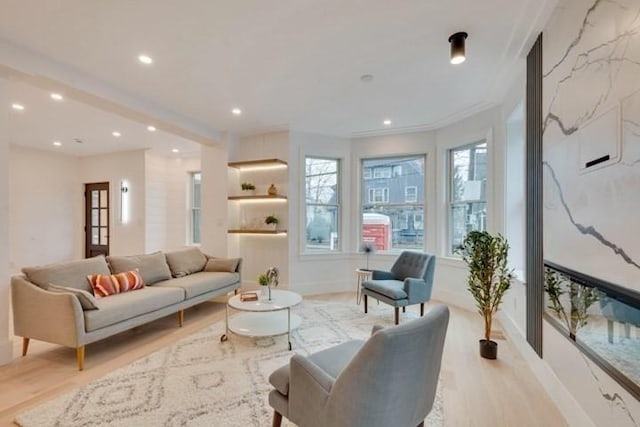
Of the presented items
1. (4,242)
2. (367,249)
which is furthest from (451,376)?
(4,242)

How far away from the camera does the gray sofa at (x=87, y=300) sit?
260 cm

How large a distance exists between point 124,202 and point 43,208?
1.65 meters

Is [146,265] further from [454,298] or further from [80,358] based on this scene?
[454,298]

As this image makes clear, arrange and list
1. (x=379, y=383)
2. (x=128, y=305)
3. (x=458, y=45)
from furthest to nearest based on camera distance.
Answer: (x=128, y=305), (x=458, y=45), (x=379, y=383)

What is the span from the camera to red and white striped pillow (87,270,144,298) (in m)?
3.21

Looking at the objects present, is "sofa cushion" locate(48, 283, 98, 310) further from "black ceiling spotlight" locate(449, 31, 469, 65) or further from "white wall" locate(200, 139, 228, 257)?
"black ceiling spotlight" locate(449, 31, 469, 65)

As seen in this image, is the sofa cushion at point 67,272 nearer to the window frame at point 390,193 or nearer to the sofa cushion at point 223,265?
the sofa cushion at point 223,265

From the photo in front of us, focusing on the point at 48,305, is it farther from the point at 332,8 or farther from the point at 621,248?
the point at 621,248

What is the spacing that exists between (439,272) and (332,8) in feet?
13.0

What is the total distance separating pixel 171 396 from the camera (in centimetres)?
218

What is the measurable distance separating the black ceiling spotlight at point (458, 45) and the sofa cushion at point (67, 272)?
408 centimetres

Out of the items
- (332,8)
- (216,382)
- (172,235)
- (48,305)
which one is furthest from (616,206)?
(172,235)

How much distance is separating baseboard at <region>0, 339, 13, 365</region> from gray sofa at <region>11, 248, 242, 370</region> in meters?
0.13

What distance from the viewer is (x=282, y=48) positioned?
2648mm
